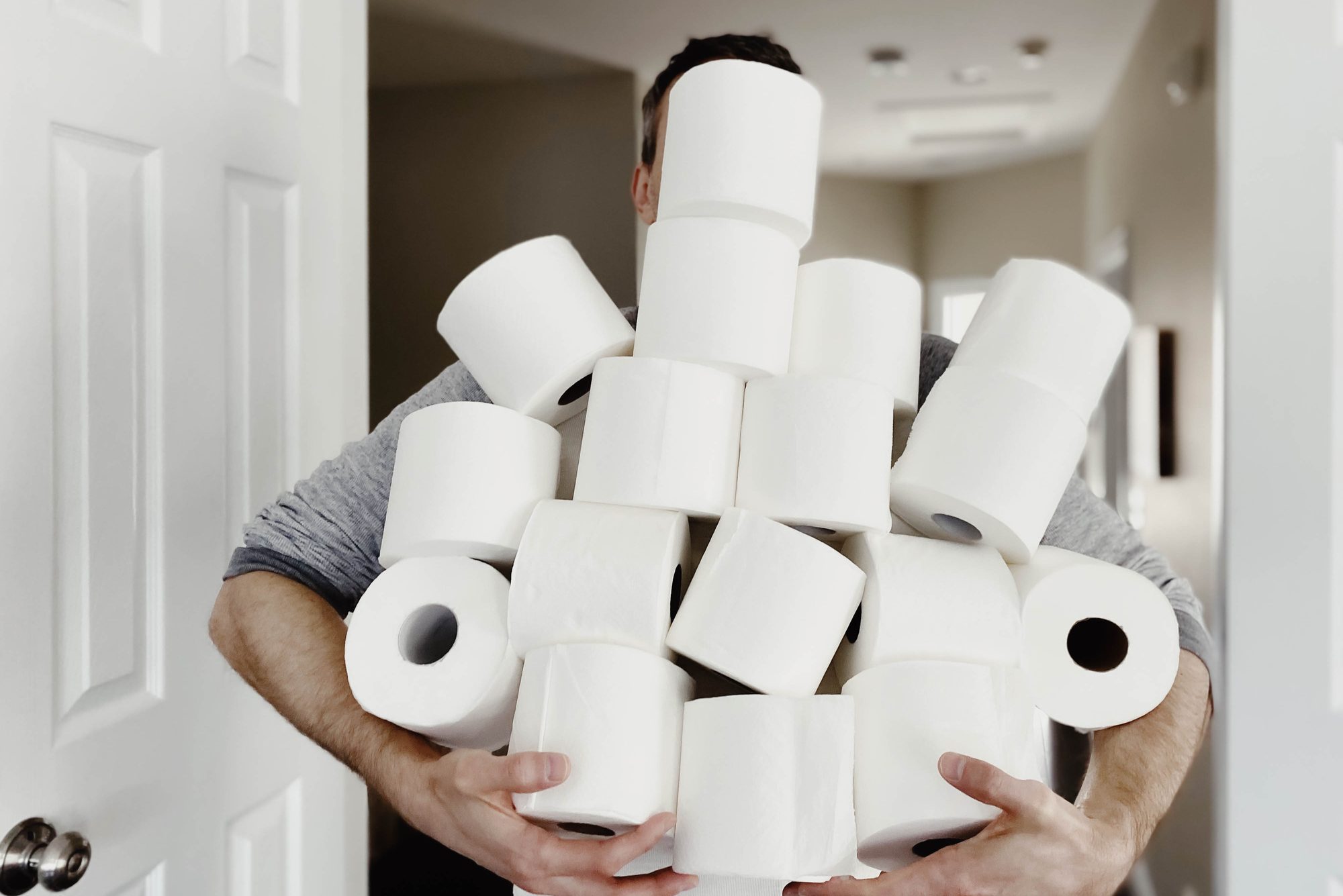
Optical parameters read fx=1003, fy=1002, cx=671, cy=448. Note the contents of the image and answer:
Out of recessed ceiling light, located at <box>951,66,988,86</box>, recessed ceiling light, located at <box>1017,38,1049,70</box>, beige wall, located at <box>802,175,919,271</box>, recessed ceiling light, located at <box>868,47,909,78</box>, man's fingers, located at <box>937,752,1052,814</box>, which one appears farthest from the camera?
beige wall, located at <box>802,175,919,271</box>

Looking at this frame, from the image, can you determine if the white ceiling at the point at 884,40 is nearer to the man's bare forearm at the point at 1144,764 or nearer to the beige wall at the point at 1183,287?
the beige wall at the point at 1183,287

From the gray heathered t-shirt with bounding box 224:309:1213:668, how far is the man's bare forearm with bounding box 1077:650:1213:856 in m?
0.08

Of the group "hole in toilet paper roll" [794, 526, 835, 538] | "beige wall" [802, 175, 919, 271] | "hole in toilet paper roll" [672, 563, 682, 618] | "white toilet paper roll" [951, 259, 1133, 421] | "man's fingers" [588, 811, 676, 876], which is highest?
"beige wall" [802, 175, 919, 271]

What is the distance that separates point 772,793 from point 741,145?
1.47ft

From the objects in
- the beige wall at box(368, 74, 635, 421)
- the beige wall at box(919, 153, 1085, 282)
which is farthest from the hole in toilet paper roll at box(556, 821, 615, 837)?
the beige wall at box(919, 153, 1085, 282)

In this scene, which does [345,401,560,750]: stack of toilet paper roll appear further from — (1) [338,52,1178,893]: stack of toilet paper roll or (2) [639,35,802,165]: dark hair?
(2) [639,35,802,165]: dark hair

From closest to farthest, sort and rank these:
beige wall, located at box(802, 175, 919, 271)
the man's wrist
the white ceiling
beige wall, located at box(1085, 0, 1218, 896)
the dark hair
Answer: the man's wrist → the dark hair → beige wall, located at box(1085, 0, 1218, 896) → the white ceiling → beige wall, located at box(802, 175, 919, 271)

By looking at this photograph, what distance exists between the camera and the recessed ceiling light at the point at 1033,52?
3.37 meters

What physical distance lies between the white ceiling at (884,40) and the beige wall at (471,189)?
0.15 metres

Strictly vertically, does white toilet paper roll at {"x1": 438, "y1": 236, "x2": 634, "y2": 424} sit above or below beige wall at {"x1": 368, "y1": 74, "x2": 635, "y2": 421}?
below

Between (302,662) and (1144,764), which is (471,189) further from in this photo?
(1144,764)

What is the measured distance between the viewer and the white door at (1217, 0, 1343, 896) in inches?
47.1

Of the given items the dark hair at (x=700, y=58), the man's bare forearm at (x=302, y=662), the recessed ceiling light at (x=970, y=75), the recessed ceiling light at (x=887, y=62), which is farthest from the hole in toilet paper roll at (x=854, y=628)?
the recessed ceiling light at (x=970, y=75)

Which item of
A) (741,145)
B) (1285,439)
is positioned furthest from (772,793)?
A: (1285,439)
